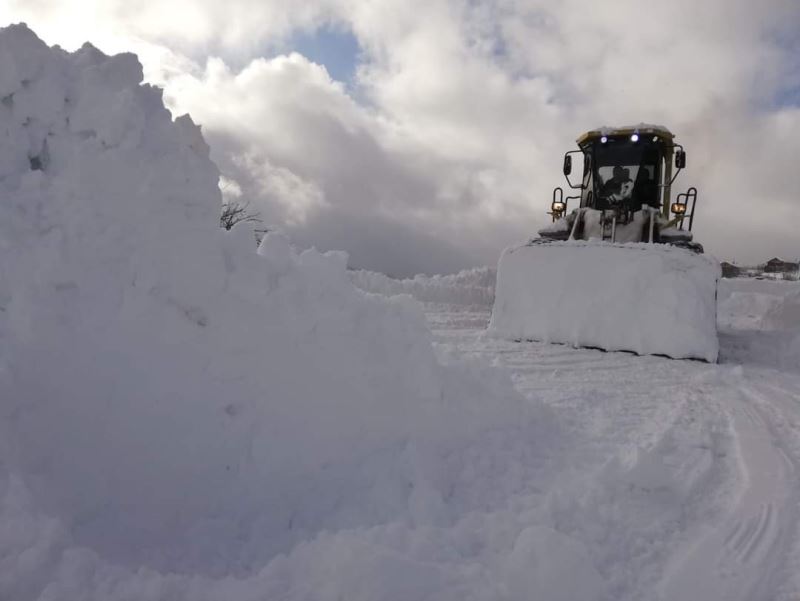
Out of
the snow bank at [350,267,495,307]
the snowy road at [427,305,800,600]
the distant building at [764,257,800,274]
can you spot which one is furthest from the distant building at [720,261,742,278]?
the snowy road at [427,305,800,600]

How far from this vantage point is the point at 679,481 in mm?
2721

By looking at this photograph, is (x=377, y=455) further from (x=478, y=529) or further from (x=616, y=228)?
(x=616, y=228)

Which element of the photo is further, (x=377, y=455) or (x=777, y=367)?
(x=777, y=367)

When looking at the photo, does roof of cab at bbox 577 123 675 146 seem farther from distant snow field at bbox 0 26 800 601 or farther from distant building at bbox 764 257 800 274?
distant building at bbox 764 257 800 274

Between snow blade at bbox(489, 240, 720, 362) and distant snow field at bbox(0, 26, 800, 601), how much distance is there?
10.9 feet

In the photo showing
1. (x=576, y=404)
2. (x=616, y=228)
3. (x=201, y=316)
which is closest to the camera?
(x=201, y=316)

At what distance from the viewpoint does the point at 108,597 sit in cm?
153

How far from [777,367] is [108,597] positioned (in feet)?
25.2

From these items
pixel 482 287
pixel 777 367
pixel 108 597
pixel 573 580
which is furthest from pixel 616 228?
pixel 108 597

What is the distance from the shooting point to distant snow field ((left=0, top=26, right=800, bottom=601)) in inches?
69.8

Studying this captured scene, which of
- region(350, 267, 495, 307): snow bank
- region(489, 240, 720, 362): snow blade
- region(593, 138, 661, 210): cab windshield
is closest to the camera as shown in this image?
region(489, 240, 720, 362): snow blade

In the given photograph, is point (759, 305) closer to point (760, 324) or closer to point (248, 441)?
point (760, 324)

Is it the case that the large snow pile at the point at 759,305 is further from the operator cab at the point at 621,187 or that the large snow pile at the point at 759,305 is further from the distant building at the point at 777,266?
the distant building at the point at 777,266

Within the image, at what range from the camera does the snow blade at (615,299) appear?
6.67 meters
